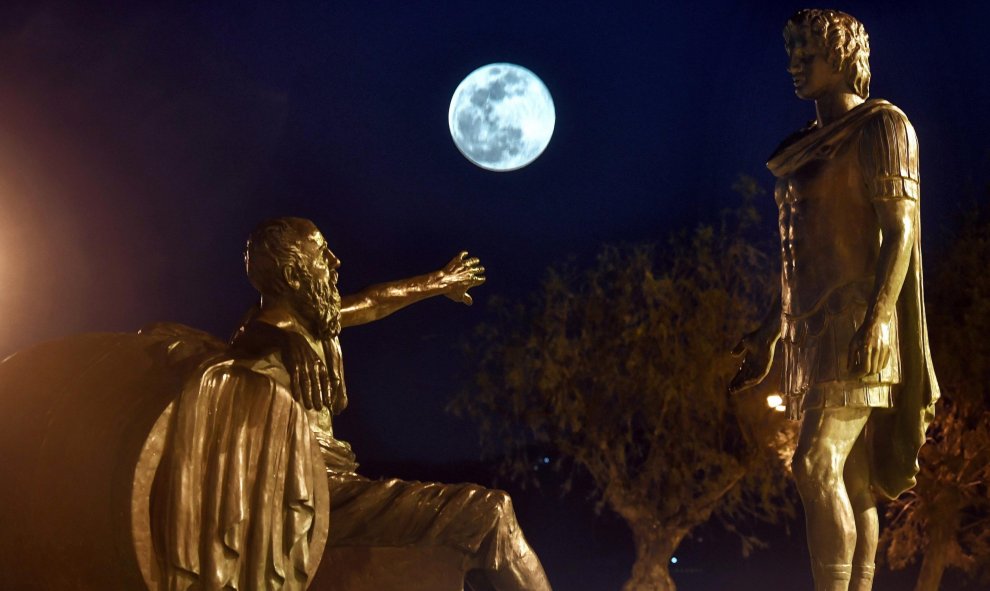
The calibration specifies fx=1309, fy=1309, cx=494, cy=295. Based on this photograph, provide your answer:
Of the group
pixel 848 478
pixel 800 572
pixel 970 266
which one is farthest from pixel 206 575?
pixel 800 572

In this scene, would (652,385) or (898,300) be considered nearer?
(898,300)

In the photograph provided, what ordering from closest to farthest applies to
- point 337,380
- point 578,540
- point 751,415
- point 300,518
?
point 300,518, point 337,380, point 751,415, point 578,540

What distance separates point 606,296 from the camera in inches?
880

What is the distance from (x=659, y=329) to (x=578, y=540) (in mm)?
7061

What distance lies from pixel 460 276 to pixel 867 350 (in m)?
2.18

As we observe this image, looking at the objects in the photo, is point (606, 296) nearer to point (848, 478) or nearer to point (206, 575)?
point (848, 478)

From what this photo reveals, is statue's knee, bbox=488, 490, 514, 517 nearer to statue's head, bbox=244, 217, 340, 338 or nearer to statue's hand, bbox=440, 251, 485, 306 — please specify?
statue's head, bbox=244, 217, 340, 338

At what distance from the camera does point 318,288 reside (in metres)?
5.13

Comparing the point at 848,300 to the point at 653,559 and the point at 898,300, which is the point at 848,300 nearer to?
the point at 898,300

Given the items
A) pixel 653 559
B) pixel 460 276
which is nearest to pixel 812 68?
pixel 460 276

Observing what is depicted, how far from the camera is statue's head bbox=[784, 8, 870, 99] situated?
5312 millimetres

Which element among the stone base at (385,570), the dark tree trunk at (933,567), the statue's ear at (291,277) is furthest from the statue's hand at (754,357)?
the dark tree trunk at (933,567)

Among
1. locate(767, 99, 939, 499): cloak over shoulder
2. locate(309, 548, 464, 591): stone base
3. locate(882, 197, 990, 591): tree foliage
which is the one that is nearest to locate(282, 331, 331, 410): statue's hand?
locate(309, 548, 464, 591): stone base

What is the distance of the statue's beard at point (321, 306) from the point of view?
5.11 metres
